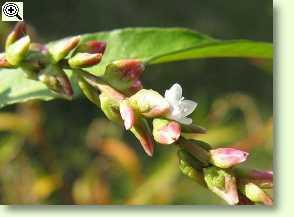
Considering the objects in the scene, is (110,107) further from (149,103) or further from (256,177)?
(256,177)

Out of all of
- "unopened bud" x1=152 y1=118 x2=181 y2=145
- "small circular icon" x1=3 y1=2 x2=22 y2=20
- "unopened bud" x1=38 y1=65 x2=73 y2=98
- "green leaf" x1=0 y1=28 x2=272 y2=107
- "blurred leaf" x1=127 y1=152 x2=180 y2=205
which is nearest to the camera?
"unopened bud" x1=152 y1=118 x2=181 y2=145

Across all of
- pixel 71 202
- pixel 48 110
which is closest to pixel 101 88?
pixel 71 202

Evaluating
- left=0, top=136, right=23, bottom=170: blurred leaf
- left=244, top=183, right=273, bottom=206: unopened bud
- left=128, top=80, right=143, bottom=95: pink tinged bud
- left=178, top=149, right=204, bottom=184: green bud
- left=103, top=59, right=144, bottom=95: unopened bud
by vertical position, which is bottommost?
left=0, top=136, right=23, bottom=170: blurred leaf

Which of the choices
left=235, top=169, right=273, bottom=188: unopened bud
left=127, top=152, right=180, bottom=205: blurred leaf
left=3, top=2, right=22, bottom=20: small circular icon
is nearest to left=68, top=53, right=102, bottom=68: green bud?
left=235, top=169, right=273, bottom=188: unopened bud

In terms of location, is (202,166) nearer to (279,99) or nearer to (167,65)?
(279,99)

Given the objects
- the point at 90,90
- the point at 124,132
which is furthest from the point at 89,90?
the point at 124,132

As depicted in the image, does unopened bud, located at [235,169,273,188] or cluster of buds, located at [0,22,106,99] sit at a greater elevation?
cluster of buds, located at [0,22,106,99]

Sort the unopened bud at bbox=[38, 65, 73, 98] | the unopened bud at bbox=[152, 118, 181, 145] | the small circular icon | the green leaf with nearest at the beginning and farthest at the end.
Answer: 1. the unopened bud at bbox=[152, 118, 181, 145]
2. the unopened bud at bbox=[38, 65, 73, 98]
3. the green leaf
4. the small circular icon

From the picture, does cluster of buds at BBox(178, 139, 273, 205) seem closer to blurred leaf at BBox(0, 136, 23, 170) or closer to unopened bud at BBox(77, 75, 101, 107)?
unopened bud at BBox(77, 75, 101, 107)
